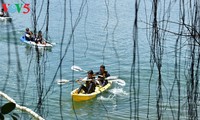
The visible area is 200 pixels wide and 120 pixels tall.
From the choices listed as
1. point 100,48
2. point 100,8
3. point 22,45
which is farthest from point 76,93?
point 100,8

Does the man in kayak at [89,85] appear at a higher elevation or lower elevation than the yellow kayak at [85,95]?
higher

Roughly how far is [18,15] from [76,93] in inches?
366

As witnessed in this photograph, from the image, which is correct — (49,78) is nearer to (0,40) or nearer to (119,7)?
(0,40)

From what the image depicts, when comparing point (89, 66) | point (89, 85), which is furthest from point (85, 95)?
point (89, 66)

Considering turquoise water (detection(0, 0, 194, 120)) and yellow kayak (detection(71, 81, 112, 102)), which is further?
yellow kayak (detection(71, 81, 112, 102))

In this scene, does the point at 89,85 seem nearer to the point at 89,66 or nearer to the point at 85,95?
the point at 85,95

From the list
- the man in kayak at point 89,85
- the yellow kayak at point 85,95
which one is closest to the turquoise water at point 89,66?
the yellow kayak at point 85,95

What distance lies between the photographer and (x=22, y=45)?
1269 cm

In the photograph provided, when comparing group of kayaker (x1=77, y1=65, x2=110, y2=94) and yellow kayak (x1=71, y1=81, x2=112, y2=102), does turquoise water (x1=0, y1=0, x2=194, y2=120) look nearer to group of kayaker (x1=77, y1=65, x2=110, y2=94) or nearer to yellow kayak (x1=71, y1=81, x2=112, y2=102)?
yellow kayak (x1=71, y1=81, x2=112, y2=102)

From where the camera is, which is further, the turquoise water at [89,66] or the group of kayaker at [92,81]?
the group of kayaker at [92,81]

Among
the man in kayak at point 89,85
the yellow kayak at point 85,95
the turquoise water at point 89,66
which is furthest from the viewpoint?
the man in kayak at point 89,85

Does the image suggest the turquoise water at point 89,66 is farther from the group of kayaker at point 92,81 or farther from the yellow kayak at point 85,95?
the group of kayaker at point 92,81

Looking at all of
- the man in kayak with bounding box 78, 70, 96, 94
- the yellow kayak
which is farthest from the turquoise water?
the man in kayak with bounding box 78, 70, 96, 94

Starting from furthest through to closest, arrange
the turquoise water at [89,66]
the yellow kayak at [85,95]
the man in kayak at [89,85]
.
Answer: the man in kayak at [89,85] < the yellow kayak at [85,95] < the turquoise water at [89,66]
